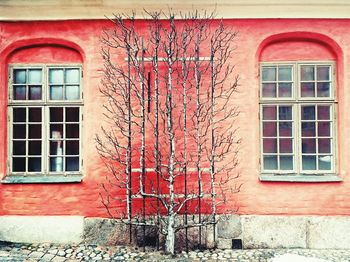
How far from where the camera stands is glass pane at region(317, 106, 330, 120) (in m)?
6.52

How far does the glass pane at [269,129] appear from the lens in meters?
6.56

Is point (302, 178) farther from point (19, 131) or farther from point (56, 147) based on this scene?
point (19, 131)

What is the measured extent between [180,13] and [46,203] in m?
4.05

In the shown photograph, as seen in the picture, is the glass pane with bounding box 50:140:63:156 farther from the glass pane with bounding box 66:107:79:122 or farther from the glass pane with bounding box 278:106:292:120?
the glass pane with bounding box 278:106:292:120

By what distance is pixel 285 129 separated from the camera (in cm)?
655

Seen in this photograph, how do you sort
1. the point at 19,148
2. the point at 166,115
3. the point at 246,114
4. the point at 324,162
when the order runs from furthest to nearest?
the point at 19,148, the point at 324,162, the point at 246,114, the point at 166,115

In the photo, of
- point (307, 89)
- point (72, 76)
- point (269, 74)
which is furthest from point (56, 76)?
point (307, 89)

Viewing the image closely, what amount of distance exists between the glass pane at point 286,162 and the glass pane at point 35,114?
4.45 m

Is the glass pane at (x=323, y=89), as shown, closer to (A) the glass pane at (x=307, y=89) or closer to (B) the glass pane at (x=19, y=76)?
(A) the glass pane at (x=307, y=89)

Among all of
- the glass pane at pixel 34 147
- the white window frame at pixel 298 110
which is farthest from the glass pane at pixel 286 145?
the glass pane at pixel 34 147

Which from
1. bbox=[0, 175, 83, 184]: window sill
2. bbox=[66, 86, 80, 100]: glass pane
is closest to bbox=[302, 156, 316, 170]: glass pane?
bbox=[0, 175, 83, 184]: window sill

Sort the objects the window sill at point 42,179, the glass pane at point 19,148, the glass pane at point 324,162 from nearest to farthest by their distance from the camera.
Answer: the window sill at point 42,179 → the glass pane at point 324,162 → the glass pane at point 19,148

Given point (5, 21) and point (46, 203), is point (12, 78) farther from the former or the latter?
point (46, 203)

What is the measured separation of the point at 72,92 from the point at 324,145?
4.64m
